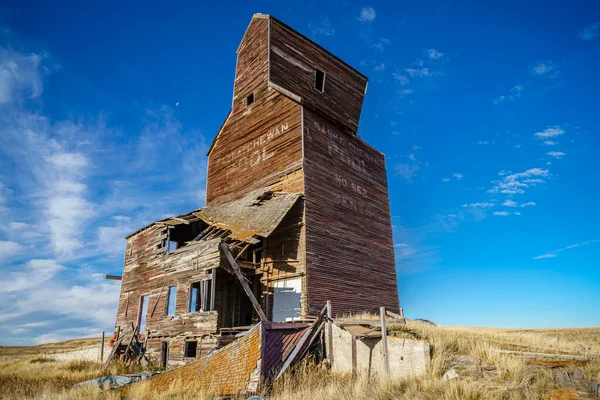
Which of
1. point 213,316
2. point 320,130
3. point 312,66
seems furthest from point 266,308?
point 312,66

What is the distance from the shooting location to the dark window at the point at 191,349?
62.4 ft

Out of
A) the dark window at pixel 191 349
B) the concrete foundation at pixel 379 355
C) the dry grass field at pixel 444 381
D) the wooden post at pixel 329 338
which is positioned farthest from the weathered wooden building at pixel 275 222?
the dry grass field at pixel 444 381

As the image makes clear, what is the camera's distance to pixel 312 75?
2484 centimetres

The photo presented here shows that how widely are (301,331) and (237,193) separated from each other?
484 inches

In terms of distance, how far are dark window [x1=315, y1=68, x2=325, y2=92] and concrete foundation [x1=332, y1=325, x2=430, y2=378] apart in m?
16.4

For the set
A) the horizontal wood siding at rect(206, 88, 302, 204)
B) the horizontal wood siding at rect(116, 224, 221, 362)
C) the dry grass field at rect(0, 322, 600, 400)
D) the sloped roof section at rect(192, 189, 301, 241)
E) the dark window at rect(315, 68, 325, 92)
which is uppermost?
the dark window at rect(315, 68, 325, 92)

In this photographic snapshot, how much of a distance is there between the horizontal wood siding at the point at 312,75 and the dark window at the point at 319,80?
26cm

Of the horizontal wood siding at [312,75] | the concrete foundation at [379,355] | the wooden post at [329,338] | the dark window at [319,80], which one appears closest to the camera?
the concrete foundation at [379,355]

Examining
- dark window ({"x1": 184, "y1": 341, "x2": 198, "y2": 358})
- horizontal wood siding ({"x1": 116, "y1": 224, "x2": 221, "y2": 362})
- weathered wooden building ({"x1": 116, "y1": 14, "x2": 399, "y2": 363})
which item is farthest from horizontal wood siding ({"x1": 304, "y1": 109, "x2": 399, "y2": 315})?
dark window ({"x1": 184, "y1": 341, "x2": 198, "y2": 358})

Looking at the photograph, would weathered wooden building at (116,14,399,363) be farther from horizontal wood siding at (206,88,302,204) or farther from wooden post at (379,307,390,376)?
wooden post at (379,307,390,376)

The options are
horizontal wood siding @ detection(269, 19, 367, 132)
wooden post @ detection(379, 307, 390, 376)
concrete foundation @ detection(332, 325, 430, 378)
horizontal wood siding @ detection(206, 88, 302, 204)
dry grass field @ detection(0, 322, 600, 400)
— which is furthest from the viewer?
horizontal wood siding @ detection(269, 19, 367, 132)

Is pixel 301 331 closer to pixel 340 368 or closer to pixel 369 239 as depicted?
pixel 340 368

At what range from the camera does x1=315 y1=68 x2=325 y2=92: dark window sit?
25.3 m

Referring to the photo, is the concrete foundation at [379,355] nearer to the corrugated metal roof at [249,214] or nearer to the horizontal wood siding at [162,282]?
the corrugated metal roof at [249,214]
